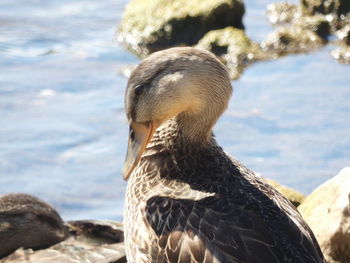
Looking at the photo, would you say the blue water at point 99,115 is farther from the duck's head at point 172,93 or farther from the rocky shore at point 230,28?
the duck's head at point 172,93

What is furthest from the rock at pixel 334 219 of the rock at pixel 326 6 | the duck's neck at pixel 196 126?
the rock at pixel 326 6

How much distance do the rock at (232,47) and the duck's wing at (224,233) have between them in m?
5.00

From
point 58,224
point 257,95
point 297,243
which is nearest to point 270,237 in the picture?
point 297,243

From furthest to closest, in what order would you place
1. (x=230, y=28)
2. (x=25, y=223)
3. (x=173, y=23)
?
(x=173, y=23), (x=230, y=28), (x=25, y=223)

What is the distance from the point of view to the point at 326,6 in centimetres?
1187

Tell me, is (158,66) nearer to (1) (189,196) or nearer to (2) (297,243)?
(1) (189,196)

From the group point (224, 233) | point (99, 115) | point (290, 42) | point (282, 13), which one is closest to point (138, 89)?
point (224, 233)

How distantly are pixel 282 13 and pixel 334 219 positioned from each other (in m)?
5.47

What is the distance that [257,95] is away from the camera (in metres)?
10.0

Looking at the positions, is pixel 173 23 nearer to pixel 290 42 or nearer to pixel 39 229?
pixel 290 42

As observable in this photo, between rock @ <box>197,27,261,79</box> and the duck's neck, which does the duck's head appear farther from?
rock @ <box>197,27,261,79</box>

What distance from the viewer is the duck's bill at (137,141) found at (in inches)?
231

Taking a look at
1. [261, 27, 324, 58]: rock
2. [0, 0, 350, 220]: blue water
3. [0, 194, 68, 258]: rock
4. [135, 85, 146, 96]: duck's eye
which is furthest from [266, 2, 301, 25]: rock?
[135, 85, 146, 96]: duck's eye

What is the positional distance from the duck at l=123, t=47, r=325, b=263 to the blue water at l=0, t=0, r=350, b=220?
2184 millimetres
